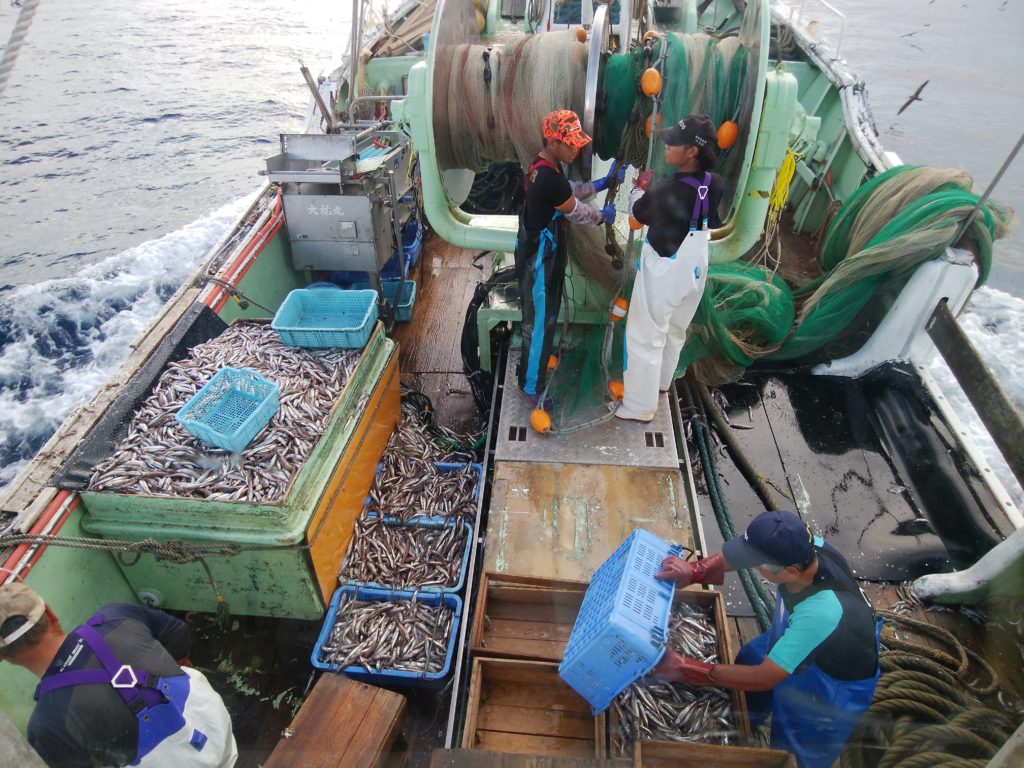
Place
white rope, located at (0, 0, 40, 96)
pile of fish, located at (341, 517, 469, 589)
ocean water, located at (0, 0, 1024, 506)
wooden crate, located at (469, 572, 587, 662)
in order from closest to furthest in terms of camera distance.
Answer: white rope, located at (0, 0, 40, 96) < wooden crate, located at (469, 572, 587, 662) < pile of fish, located at (341, 517, 469, 589) < ocean water, located at (0, 0, 1024, 506)

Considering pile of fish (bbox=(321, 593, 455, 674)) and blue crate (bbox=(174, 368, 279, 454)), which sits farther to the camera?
blue crate (bbox=(174, 368, 279, 454))

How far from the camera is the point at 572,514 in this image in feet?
13.3

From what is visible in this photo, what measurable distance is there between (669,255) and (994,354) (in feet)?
27.2

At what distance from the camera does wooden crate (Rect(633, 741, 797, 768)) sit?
2547 mm

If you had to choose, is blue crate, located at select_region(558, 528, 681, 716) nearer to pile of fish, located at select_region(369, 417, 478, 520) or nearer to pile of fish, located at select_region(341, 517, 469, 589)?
pile of fish, located at select_region(341, 517, 469, 589)

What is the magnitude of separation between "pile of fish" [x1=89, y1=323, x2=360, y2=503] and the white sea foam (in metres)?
7.29

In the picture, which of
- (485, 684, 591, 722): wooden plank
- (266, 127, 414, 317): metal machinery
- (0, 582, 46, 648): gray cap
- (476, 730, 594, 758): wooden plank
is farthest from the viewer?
(266, 127, 414, 317): metal machinery

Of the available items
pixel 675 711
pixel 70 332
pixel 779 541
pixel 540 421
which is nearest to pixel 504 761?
pixel 675 711

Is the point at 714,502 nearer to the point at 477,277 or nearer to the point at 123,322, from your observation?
the point at 477,277

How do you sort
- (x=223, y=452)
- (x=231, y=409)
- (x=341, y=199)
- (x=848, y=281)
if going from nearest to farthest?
1. (x=223, y=452)
2. (x=231, y=409)
3. (x=848, y=281)
4. (x=341, y=199)

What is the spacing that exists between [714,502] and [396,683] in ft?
8.28

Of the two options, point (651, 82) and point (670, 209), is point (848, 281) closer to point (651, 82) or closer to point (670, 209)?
point (670, 209)

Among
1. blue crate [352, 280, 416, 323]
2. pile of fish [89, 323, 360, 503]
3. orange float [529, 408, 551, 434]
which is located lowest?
blue crate [352, 280, 416, 323]

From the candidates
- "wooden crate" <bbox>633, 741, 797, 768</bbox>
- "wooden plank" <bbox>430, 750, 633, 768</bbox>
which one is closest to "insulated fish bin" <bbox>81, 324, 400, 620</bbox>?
"wooden plank" <bbox>430, 750, 633, 768</bbox>
